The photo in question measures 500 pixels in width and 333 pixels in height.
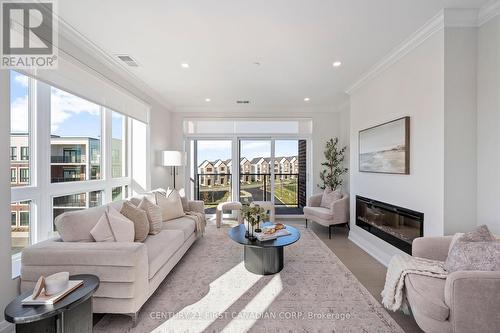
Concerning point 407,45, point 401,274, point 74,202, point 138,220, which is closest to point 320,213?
point 401,274

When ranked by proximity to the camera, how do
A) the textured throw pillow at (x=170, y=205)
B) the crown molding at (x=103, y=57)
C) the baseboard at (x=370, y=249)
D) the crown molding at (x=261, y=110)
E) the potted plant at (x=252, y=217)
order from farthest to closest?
the crown molding at (x=261, y=110) < the textured throw pillow at (x=170, y=205) < the baseboard at (x=370, y=249) < the potted plant at (x=252, y=217) < the crown molding at (x=103, y=57)

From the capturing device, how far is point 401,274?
70.1 inches

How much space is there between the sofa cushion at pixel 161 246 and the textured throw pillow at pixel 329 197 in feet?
10.0

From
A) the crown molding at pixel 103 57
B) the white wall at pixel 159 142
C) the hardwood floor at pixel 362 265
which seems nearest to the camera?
the hardwood floor at pixel 362 265

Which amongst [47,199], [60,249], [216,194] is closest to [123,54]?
[47,199]

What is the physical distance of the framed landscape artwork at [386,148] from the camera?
2.65 metres

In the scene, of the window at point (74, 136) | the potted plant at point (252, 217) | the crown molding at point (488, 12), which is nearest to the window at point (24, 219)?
the window at point (74, 136)

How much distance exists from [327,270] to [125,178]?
3474 mm

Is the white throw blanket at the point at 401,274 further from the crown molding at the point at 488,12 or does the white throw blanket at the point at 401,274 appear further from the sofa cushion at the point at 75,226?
the sofa cushion at the point at 75,226

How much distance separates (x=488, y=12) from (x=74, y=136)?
182 inches

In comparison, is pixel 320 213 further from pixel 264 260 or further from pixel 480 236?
pixel 480 236

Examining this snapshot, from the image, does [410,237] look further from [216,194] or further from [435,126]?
[216,194]

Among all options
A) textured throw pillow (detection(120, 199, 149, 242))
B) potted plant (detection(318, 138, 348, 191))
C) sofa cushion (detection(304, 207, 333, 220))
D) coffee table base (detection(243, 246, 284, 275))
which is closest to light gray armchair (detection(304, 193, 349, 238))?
sofa cushion (detection(304, 207, 333, 220))

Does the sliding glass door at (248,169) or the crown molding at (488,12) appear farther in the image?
the sliding glass door at (248,169)
